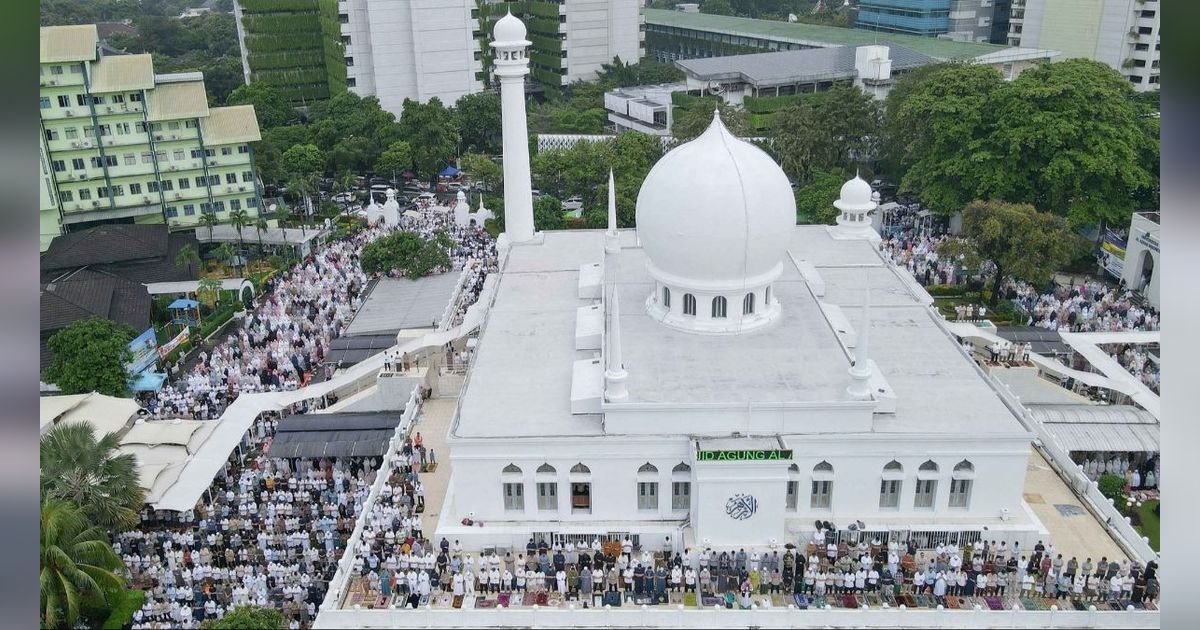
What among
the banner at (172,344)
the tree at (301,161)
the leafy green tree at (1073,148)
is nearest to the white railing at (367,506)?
the banner at (172,344)

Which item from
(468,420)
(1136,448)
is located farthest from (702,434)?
(1136,448)

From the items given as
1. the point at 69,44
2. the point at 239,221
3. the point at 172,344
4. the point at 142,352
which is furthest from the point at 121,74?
the point at 142,352

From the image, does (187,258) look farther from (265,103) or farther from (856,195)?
(265,103)

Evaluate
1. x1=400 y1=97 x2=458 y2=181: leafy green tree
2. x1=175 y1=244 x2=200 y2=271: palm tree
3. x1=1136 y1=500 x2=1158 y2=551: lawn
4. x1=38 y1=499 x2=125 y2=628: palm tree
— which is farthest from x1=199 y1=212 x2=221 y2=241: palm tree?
x1=1136 y1=500 x2=1158 y2=551: lawn

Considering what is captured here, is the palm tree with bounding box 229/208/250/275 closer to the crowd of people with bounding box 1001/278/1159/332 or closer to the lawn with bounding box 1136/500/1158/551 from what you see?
the crowd of people with bounding box 1001/278/1159/332

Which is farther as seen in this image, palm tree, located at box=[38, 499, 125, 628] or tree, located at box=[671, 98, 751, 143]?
tree, located at box=[671, 98, 751, 143]

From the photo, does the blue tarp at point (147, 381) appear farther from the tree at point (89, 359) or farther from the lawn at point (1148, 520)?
the lawn at point (1148, 520)
